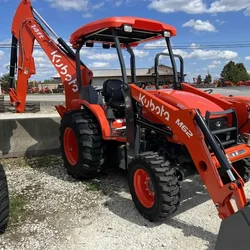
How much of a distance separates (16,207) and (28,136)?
2.79 metres

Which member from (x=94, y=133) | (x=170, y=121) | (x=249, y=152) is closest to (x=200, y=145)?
(x=170, y=121)

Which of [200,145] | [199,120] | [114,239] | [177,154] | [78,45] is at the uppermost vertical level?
[78,45]

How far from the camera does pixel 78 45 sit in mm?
5305

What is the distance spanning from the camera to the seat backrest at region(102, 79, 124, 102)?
5.18m

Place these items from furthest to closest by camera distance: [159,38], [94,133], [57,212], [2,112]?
[2,112], [159,38], [94,133], [57,212]

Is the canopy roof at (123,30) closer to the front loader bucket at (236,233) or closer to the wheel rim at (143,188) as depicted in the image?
the wheel rim at (143,188)

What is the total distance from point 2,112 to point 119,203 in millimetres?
11343

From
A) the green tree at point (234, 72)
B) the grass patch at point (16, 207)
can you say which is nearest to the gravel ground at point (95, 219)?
the grass patch at point (16, 207)

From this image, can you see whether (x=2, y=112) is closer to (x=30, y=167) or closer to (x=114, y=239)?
(x=30, y=167)

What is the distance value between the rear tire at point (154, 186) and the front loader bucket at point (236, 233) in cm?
92

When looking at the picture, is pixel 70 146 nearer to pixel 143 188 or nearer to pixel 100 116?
pixel 100 116

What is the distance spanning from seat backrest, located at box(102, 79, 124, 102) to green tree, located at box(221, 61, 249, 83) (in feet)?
142

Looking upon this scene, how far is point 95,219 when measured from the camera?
3.83 metres

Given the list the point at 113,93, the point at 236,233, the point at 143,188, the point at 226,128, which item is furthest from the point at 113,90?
the point at 236,233
